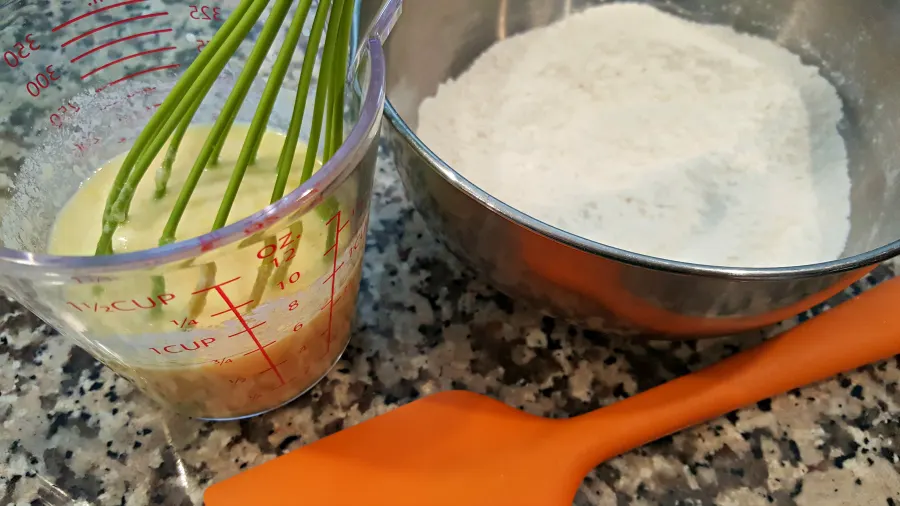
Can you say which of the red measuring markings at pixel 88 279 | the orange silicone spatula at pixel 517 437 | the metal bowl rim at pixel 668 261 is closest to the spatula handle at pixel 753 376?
the orange silicone spatula at pixel 517 437

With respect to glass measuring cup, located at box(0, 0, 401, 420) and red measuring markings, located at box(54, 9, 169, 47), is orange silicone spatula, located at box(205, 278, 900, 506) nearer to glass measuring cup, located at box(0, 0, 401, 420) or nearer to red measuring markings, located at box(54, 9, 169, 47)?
glass measuring cup, located at box(0, 0, 401, 420)

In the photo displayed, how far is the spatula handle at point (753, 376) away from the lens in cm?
54

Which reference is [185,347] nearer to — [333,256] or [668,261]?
[333,256]

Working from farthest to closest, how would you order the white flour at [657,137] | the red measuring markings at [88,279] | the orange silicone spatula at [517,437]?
the white flour at [657,137] < the orange silicone spatula at [517,437] < the red measuring markings at [88,279]

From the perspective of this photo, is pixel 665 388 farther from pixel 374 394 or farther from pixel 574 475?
pixel 374 394

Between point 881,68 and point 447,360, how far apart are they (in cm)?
61

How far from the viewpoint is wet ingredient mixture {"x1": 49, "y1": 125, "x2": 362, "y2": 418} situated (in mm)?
417

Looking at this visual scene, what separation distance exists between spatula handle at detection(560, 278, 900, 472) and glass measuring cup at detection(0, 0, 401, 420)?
0.23 meters

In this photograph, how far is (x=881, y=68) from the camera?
30.7 inches

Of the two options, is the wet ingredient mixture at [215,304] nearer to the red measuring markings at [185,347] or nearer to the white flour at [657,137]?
the red measuring markings at [185,347]

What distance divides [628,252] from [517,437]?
193 millimetres

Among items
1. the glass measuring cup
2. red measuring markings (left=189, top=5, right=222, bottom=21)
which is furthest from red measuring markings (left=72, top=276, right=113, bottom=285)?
red measuring markings (left=189, top=5, right=222, bottom=21)

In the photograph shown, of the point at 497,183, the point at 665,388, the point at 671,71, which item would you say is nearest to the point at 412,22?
the point at 497,183

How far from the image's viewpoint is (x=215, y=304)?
1.44 feet
